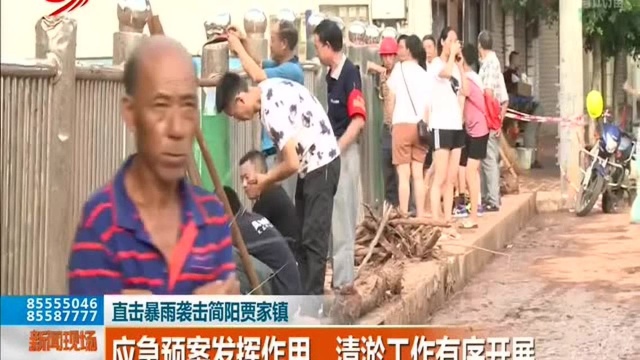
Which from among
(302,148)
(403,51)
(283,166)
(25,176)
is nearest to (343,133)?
(302,148)

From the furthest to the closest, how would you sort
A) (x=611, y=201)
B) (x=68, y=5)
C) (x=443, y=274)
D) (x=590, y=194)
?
(x=611, y=201)
(x=590, y=194)
(x=443, y=274)
(x=68, y=5)

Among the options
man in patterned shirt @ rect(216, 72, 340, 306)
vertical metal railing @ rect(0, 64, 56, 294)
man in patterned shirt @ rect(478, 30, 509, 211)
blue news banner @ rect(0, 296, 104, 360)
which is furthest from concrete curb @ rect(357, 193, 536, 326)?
blue news banner @ rect(0, 296, 104, 360)

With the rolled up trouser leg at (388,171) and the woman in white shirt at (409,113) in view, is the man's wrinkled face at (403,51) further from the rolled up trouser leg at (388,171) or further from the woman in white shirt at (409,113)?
the rolled up trouser leg at (388,171)

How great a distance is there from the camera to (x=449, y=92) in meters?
9.55

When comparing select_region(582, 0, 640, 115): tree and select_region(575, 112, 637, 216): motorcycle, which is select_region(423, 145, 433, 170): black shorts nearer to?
select_region(575, 112, 637, 216): motorcycle

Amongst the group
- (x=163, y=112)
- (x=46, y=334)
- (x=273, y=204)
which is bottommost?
(x=46, y=334)

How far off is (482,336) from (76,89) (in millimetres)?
1820

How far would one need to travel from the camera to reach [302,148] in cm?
600

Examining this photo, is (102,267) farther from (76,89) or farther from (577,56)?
(577,56)

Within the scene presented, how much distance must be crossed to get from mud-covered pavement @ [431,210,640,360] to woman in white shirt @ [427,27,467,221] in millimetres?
613

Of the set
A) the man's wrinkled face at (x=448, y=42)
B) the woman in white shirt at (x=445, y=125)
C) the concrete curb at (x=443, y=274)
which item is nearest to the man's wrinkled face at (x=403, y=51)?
the woman in white shirt at (x=445, y=125)

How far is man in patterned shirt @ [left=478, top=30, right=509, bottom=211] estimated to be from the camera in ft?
36.9

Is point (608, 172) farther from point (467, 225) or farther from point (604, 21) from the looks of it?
point (604, 21)

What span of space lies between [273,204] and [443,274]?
2.31 meters
